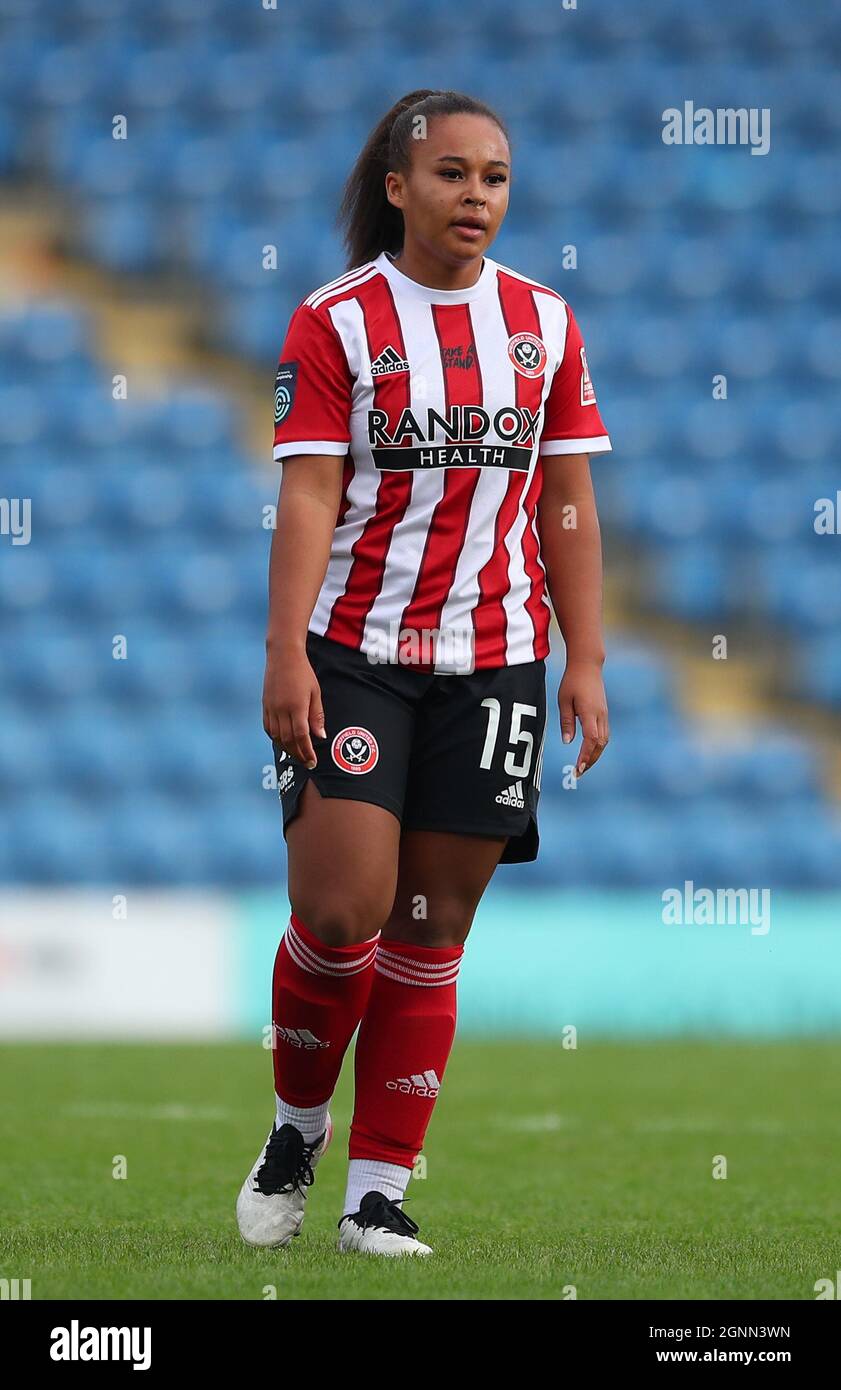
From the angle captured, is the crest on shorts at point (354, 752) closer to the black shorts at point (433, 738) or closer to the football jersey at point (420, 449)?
the black shorts at point (433, 738)

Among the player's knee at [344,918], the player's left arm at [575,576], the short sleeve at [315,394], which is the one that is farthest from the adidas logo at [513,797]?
the short sleeve at [315,394]

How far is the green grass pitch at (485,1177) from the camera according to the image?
2.57 metres

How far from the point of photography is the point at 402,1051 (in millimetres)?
2895

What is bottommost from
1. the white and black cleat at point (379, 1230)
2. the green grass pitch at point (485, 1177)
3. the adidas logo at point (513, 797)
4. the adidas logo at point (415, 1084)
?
the green grass pitch at point (485, 1177)

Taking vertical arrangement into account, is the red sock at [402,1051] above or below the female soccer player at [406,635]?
below

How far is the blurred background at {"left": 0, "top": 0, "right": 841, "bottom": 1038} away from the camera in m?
8.65

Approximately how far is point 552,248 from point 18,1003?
4826mm

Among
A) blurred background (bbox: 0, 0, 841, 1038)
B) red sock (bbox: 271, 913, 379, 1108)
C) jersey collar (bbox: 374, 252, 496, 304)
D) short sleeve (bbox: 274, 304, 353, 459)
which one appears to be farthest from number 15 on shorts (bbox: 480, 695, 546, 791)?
blurred background (bbox: 0, 0, 841, 1038)

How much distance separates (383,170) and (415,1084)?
4.54 feet

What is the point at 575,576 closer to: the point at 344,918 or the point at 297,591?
the point at 297,591

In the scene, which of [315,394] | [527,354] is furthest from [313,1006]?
[527,354]

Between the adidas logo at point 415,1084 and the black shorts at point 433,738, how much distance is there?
0.38m

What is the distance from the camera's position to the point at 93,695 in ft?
29.1
